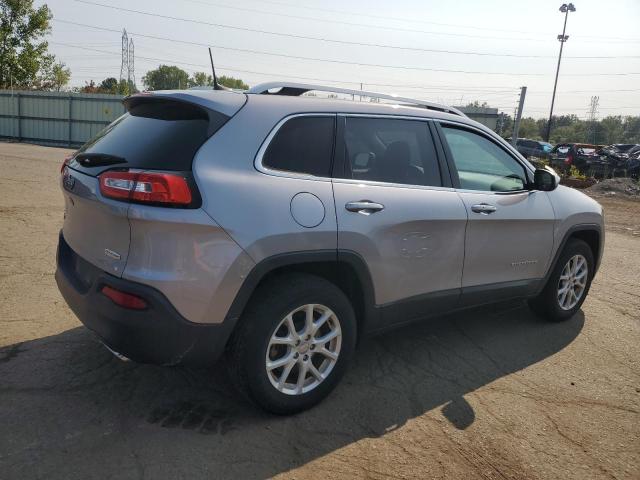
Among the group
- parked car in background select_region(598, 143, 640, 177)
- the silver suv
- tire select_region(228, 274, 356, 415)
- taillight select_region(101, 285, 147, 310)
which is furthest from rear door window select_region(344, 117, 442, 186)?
parked car in background select_region(598, 143, 640, 177)

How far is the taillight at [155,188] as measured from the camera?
8.30 feet

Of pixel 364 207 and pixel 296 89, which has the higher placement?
pixel 296 89

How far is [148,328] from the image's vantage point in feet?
8.41

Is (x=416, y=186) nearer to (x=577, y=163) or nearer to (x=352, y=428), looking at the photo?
(x=352, y=428)

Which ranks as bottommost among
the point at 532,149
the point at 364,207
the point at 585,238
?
the point at 585,238

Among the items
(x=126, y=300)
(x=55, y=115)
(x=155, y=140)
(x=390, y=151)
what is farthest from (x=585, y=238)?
(x=55, y=115)

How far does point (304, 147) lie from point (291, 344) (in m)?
1.11

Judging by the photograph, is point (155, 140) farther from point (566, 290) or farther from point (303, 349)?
point (566, 290)

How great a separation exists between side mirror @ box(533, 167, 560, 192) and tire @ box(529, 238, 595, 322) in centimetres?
69

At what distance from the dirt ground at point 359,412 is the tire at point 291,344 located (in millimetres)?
167

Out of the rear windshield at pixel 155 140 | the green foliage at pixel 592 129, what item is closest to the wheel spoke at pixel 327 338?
the rear windshield at pixel 155 140

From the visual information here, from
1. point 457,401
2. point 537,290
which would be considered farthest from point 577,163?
point 457,401

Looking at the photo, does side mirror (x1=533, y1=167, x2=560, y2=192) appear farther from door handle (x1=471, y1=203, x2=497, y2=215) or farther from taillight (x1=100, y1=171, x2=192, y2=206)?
taillight (x1=100, y1=171, x2=192, y2=206)

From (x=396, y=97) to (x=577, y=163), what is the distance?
21480 mm
